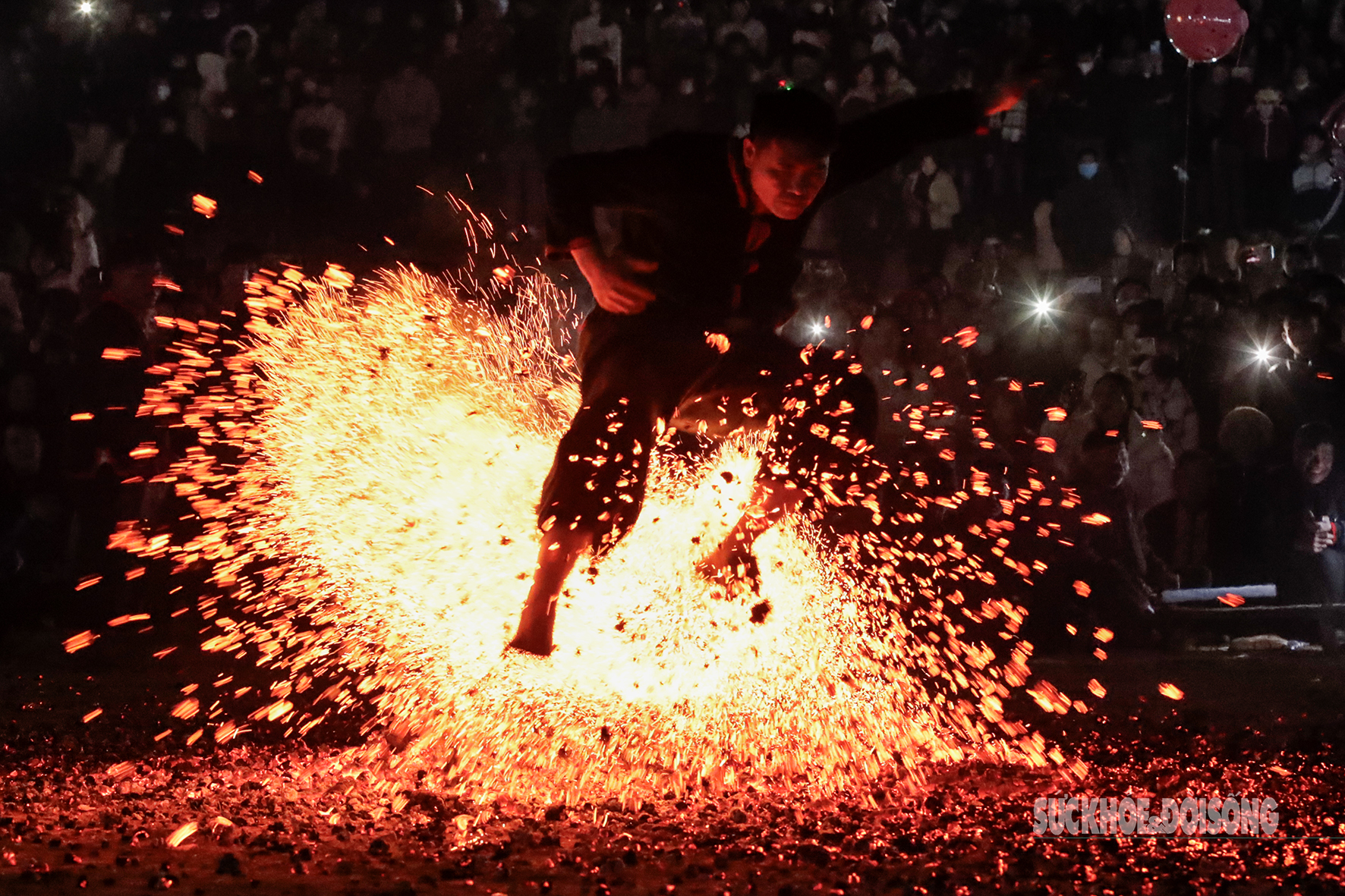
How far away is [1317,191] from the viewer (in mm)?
10562

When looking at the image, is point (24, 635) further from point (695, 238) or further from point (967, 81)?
point (967, 81)

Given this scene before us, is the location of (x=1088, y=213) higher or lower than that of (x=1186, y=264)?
higher

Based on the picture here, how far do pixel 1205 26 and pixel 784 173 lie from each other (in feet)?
20.1

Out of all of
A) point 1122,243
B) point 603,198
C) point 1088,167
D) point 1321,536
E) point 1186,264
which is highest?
point 1088,167

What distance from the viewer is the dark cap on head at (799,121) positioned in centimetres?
423

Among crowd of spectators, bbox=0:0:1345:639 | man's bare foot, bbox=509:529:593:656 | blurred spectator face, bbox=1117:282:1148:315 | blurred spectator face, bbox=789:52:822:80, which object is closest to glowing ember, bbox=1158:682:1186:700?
crowd of spectators, bbox=0:0:1345:639

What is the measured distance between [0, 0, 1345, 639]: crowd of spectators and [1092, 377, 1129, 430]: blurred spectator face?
11.8 inches

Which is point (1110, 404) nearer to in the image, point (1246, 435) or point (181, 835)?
point (1246, 435)

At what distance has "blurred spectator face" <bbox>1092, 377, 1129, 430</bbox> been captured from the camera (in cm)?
797

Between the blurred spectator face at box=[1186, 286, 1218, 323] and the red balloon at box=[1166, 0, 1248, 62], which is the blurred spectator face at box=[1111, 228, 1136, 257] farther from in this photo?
the red balloon at box=[1166, 0, 1248, 62]

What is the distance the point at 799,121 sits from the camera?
166 inches

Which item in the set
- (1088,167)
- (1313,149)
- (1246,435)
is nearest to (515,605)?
(1246,435)

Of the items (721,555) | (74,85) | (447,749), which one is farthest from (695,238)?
(74,85)

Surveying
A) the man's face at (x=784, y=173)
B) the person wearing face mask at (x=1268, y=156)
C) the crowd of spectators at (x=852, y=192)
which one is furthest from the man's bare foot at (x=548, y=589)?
the person wearing face mask at (x=1268, y=156)
